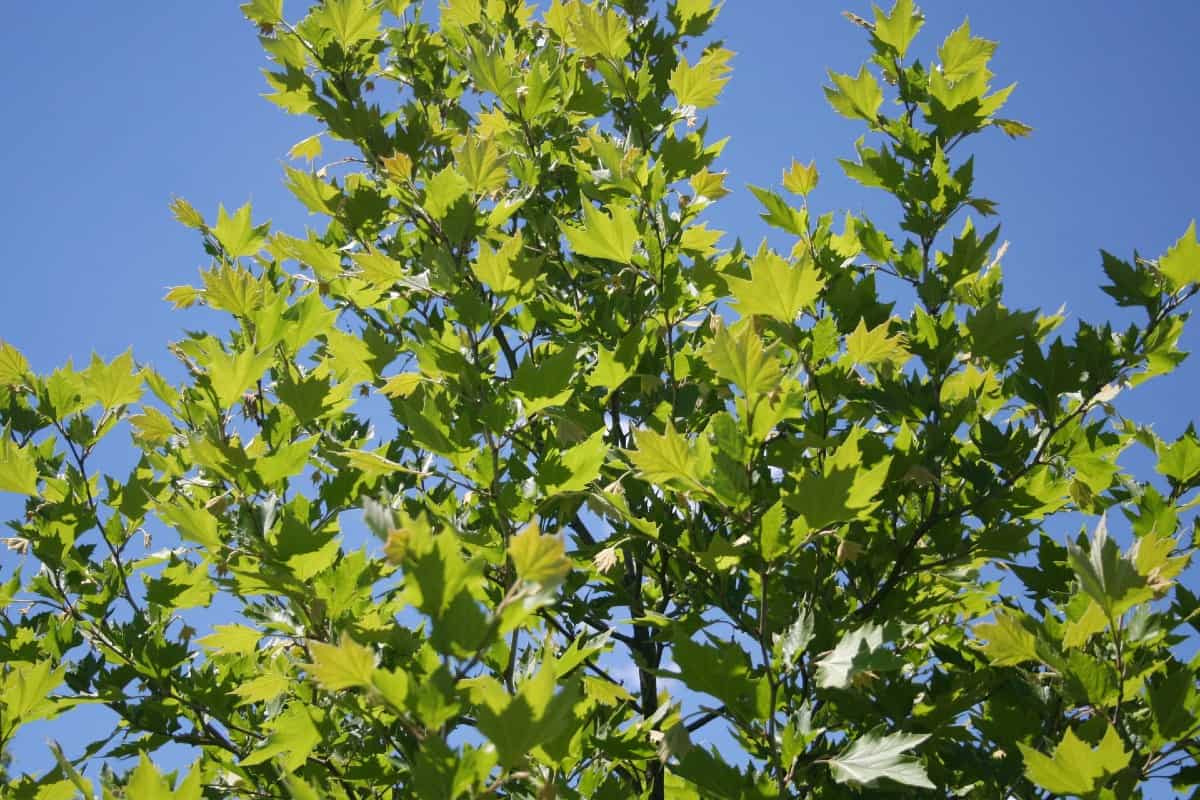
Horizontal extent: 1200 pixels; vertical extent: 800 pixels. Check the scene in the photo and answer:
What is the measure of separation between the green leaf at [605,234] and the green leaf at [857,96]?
0.90m

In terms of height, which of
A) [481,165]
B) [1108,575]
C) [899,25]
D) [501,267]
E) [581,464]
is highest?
[899,25]

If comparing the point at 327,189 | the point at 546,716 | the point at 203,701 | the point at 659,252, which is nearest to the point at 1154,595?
the point at 546,716

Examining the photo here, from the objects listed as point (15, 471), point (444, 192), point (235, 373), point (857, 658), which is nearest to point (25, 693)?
point (235, 373)

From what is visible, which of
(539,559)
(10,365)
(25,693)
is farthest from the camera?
(10,365)

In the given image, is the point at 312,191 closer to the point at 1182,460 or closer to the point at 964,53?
the point at 964,53

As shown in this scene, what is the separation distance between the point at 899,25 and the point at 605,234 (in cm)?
127

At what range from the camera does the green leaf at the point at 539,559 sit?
57.0 inches

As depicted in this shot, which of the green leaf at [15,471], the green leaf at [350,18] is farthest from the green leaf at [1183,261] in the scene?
the green leaf at [15,471]

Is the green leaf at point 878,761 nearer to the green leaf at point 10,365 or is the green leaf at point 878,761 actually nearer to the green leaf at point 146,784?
the green leaf at point 146,784

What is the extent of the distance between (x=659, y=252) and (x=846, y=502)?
3.85 ft

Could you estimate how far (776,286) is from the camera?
243cm

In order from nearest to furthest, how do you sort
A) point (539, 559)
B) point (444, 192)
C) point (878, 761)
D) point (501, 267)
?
point (539, 559)
point (878, 761)
point (501, 267)
point (444, 192)

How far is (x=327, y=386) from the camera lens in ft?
7.60

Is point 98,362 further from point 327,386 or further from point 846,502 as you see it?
point 846,502
